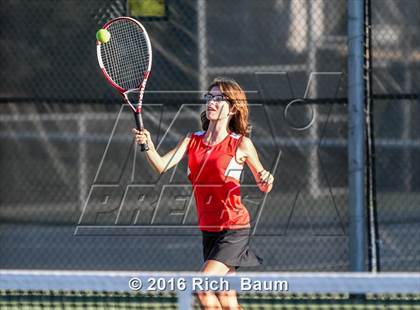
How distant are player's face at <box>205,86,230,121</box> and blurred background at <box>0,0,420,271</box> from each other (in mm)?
1576

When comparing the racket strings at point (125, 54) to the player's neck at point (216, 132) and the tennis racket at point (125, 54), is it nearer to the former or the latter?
the tennis racket at point (125, 54)

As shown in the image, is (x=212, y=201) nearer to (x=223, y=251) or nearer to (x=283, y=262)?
(x=223, y=251)

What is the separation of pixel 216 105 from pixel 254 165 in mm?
338

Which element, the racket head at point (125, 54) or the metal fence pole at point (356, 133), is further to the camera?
the racket head at point (125, 54)

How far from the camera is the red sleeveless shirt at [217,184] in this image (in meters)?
4.56

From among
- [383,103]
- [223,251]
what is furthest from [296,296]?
[383,103]

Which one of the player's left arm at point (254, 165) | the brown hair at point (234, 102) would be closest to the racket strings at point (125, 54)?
the brown hair at point (234, 102)

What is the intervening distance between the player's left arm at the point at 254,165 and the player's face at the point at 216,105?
0.56 feet

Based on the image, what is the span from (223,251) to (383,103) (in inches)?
82.2

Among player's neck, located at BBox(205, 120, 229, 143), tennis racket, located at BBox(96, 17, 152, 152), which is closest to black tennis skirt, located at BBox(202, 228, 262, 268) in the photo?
player's neck, located at BBox(205, 120, 229, 143)

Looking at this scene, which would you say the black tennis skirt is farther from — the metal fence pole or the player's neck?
Result: the metal fence pole

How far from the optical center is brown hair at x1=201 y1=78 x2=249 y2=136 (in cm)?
468

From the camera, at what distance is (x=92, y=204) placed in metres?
6.46

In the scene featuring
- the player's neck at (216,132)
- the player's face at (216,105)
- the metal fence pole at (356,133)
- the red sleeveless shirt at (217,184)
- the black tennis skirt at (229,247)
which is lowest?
the black tennis skirt at (229,247)
